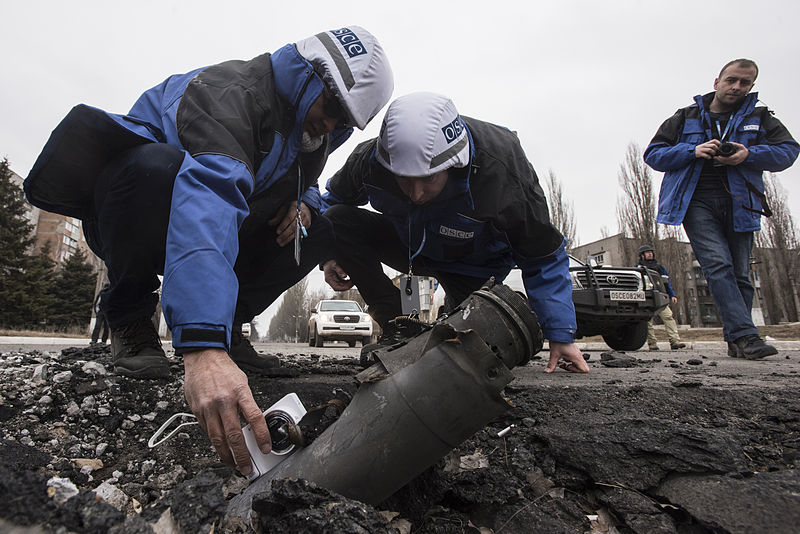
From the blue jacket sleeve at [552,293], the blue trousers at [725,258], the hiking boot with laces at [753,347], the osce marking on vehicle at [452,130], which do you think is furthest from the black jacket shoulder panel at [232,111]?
the hiking boot with laces at [753,347]

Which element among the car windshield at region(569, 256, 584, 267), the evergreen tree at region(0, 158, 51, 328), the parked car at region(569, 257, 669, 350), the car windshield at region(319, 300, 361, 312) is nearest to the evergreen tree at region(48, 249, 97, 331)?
the evergreen tree at region(0, 158, 51, 328)

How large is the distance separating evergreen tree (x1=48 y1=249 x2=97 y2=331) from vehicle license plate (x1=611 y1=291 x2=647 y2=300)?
2767cm

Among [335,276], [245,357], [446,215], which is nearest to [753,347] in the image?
[446,215]

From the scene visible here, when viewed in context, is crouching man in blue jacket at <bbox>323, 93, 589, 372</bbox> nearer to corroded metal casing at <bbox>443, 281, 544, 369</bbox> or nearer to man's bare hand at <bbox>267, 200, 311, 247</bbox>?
man's bare hand at <bbox>267, 200, 311, 247</bbox>

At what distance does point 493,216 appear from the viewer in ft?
7.88

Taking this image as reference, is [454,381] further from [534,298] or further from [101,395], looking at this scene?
[534,298]

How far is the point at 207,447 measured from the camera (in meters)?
1.38

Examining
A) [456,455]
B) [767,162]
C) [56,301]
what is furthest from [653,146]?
[56,301]

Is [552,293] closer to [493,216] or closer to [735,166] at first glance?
[493,216]

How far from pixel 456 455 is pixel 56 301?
29.4m

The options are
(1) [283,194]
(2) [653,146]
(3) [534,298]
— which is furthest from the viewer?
(2) [653,146]

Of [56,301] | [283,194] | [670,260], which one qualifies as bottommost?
[670,260]

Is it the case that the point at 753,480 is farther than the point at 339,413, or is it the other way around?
the point at 339,413

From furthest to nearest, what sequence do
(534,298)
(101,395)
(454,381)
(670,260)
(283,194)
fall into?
1. (670,260)
2. (534,298)
3. (283,194)
4. (101,395)
5. (454,381)
